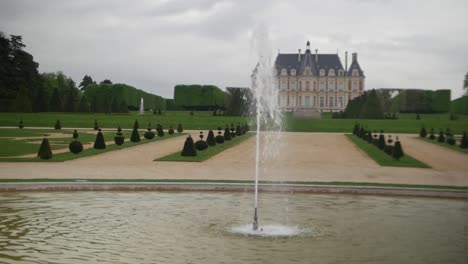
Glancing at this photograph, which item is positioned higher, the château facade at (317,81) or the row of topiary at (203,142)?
the château facade at (317,81)

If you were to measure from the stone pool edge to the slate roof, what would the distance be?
304 feet

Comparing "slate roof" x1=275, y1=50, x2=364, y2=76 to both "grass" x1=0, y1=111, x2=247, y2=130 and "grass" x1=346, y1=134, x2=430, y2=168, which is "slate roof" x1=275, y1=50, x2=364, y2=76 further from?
"grass" x1=346, y1=134, x2=430, y2=168

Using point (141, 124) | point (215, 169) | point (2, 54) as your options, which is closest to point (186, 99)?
point (2, 54)

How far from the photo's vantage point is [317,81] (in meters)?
105

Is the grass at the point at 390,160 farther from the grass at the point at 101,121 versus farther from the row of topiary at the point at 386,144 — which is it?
the grass at the point at 101,121

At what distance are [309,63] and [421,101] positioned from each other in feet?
81.1

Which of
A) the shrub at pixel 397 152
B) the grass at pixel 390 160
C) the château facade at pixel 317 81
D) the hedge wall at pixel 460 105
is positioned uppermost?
the château facade at pixel 317 81

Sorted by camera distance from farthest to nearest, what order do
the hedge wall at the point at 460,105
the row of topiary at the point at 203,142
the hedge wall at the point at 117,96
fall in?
the hedge wall at the point at 460,105
the hedge wall at the point at 117,96
the row of topiary at the point at 203,142

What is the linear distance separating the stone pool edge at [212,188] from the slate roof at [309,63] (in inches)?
3651

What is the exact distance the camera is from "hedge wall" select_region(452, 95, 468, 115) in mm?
77387

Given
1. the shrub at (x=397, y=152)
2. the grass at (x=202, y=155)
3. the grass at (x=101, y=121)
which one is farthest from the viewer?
the grass at (x=101, y=121)

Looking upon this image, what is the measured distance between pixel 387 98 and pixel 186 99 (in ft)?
106

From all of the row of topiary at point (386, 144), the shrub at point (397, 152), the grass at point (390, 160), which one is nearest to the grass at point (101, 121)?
the row of topiary at point (386, 144)

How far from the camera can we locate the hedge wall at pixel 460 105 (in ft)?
254
